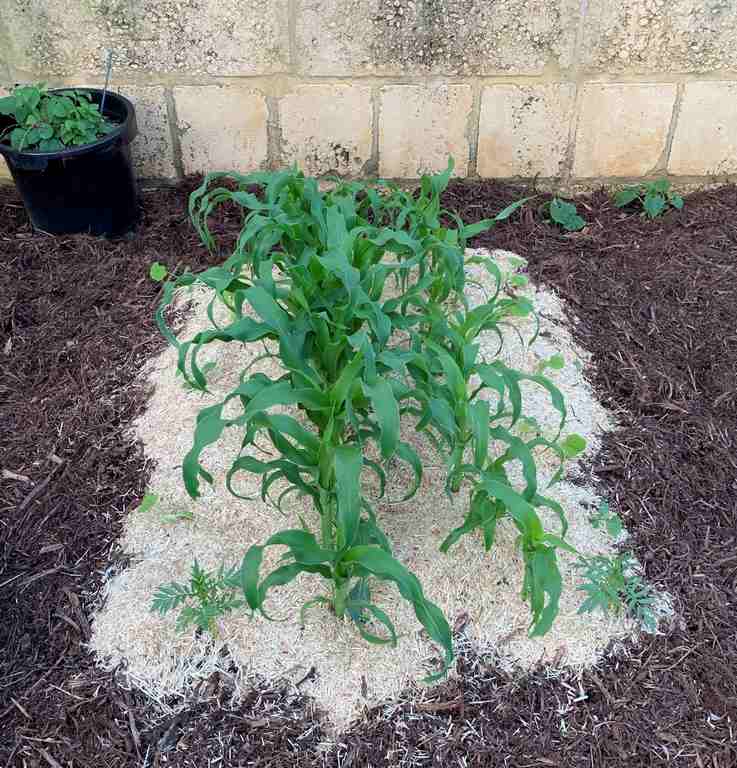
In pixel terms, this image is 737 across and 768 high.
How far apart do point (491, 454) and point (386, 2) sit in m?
1.61

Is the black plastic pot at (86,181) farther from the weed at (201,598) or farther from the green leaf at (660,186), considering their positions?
the green leaf at (660,186)

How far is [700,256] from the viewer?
114 inches

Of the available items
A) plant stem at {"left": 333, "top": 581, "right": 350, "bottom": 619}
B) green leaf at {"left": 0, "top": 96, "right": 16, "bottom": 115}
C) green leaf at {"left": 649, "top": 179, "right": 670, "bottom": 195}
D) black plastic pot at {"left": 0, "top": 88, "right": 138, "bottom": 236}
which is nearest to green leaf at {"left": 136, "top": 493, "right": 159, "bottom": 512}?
plant stem at {"left": 333, "top": 581, "right": 350, "bottom": 619}

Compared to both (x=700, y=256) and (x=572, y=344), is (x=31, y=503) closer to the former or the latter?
(x=572, y=344)

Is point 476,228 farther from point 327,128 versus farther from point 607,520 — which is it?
point 327,128

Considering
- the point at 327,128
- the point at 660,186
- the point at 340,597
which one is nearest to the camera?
the point at 340,597

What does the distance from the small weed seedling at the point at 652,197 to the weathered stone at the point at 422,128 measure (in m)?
0.60

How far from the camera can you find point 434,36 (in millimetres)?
2861

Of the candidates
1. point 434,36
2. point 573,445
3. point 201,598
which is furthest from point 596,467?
point 434,36

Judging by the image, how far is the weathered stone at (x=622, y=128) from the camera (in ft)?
9.83

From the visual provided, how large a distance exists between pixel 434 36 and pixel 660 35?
30.1 inches

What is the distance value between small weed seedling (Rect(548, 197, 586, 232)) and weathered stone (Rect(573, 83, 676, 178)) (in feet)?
0.61

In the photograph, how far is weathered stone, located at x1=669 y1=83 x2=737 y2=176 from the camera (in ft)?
9.89

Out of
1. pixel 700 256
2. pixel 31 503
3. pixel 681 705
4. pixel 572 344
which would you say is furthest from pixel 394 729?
pixel 700 256
